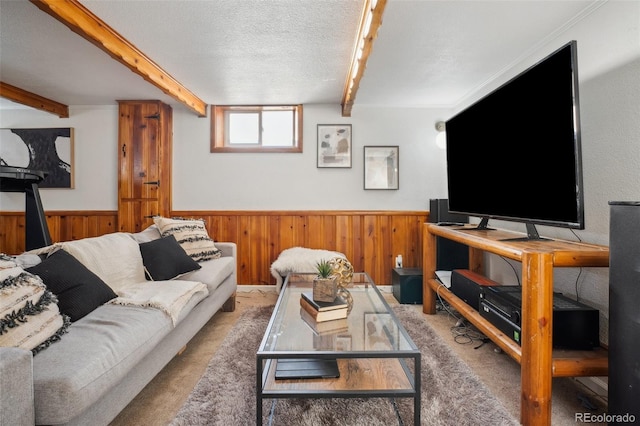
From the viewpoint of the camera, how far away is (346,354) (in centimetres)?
121

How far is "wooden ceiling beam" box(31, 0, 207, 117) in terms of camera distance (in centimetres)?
174

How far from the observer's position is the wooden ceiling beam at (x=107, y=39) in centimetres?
174

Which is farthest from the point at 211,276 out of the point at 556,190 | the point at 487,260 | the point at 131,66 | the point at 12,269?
the point at 487,260

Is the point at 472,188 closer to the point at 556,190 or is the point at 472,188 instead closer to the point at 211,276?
the point at 556,190

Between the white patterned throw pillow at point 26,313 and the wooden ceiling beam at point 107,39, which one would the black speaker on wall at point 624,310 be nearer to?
the white patterned throw pillow at point 26,313

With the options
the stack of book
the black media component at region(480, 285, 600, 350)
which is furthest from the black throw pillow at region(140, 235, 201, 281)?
the black media component at region(480, 285, 600, 350)

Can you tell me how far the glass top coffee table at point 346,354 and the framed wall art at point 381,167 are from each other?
2050 millimetres

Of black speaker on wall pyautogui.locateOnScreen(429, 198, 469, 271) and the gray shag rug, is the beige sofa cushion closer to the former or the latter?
the gray shag rug

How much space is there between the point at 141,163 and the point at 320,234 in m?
2.20

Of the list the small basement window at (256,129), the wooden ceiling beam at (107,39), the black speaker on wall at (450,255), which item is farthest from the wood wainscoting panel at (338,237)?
the wooden ceiling beam at (107,39)

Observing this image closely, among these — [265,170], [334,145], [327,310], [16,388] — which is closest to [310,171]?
[334,145]

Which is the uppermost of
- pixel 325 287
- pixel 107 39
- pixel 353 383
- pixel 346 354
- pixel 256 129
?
pixel 107 39

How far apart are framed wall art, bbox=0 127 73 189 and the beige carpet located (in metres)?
2.83

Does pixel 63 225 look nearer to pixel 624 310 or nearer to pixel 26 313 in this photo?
pixel 26 313
